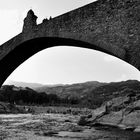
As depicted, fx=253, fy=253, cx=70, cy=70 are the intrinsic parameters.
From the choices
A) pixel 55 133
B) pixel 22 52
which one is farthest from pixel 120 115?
pixel 22 52

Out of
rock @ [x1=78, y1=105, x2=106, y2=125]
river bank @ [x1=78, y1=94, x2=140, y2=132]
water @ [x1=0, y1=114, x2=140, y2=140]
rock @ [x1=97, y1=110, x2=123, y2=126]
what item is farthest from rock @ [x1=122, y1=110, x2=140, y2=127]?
rock @ [x1=78, y1=105, x2=106, y2=125]

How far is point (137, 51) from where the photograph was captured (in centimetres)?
826

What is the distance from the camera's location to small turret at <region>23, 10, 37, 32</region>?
12531mm

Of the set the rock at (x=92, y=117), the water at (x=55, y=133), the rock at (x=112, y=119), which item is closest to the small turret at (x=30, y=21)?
the water at (x=55, y=133)

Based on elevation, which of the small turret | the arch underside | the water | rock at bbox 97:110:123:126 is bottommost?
the water

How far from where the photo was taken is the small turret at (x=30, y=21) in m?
12.5

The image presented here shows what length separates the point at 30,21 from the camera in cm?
1282

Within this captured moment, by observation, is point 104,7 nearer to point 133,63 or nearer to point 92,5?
point 92,5

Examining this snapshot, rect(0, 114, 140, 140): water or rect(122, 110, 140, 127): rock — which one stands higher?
rect(122, 110, 140, 127): rock

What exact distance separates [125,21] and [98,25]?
3.47 feet

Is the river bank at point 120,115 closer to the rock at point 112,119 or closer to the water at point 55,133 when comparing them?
the rock at point 112,119

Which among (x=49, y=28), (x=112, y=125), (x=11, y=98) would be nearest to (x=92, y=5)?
(x=49, y=28)

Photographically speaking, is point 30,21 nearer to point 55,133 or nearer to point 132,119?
point 55,133

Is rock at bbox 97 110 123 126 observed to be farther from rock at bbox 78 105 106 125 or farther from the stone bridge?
the stone bridge
